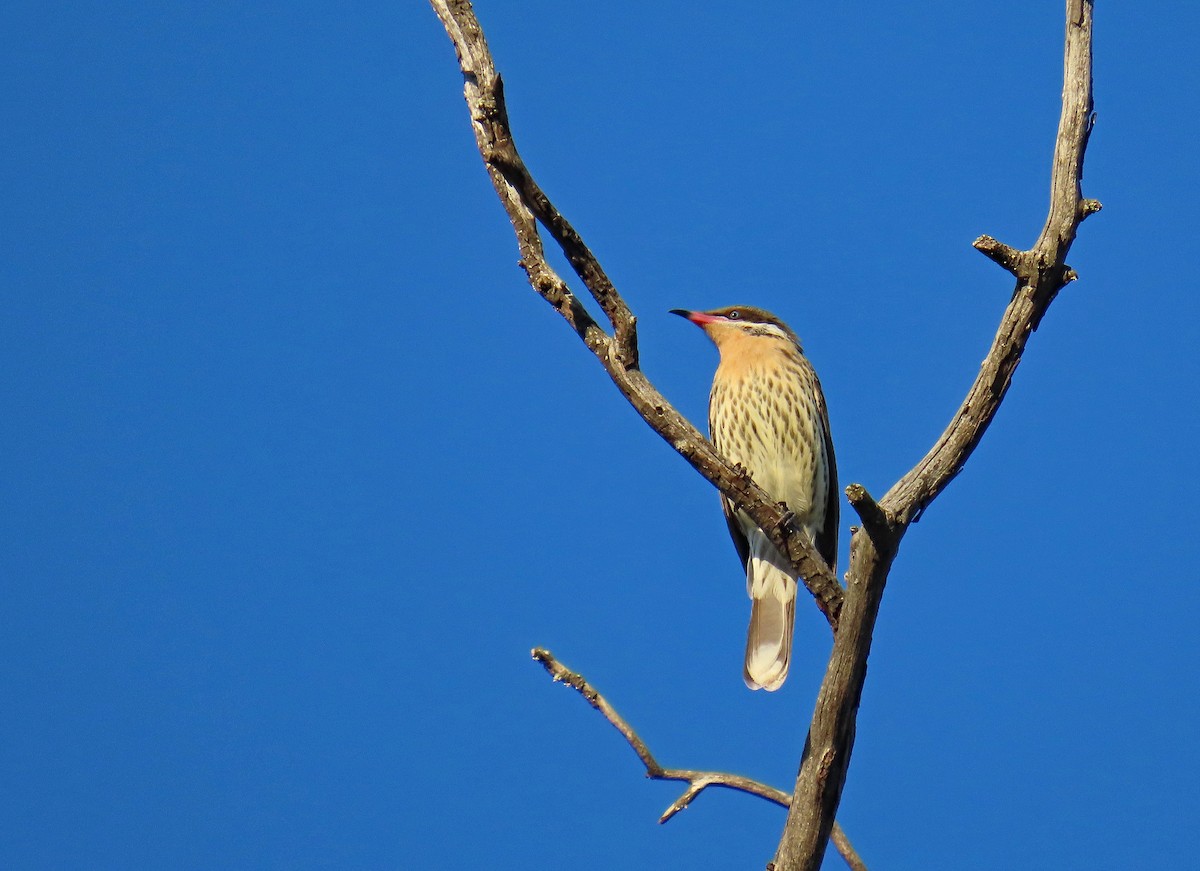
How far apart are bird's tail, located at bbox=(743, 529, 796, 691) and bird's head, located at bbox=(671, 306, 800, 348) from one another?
1233 mm

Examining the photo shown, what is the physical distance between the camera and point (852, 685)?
14.3 ft

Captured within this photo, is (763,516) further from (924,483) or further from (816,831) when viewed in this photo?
(816,831)

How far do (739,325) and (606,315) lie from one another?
3.15 metres

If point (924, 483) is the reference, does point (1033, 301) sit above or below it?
above

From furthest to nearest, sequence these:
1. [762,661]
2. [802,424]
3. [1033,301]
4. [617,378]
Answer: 1. [802,424]
2. [762,661]
3. [617,378]
4. [1033,301]

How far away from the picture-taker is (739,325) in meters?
7.65

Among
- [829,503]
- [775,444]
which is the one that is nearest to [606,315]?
[775,444]

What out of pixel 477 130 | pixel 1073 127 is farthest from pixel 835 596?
pixel 477 130

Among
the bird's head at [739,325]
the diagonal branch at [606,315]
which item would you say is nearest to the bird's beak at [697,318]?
the bird's head at [739,325]

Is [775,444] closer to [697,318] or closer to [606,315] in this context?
[697,318]

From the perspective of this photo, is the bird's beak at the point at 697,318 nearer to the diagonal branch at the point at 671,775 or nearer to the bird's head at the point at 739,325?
the bird's head at the point at 739,325

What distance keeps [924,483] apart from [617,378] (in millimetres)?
1228

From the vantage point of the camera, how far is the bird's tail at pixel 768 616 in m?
6.71

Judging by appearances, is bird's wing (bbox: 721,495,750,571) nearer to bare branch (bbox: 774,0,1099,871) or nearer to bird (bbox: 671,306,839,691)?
bird (bbox: 671,306,839,691)
